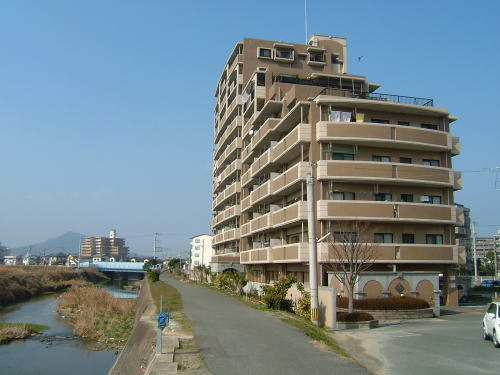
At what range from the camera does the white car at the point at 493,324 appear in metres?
16.7

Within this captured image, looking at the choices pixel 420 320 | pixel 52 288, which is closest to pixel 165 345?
pixel 420 320

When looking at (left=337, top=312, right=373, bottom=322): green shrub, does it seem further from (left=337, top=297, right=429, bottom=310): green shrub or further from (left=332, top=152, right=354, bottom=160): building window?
(left=332, top=152, right=354, bottom=160): building window

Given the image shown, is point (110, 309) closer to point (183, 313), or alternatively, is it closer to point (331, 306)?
point (183, 313)

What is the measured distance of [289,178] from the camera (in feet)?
121

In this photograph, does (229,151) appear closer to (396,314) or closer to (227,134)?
(227,134)

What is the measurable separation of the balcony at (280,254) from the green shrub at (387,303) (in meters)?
5.77

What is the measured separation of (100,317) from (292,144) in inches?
905

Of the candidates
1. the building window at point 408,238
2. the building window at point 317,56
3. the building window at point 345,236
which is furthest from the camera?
the building window at point 317,56

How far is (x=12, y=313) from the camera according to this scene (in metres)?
52.6

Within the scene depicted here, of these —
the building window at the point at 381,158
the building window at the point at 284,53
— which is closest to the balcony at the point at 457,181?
the building window at the point at 381,158

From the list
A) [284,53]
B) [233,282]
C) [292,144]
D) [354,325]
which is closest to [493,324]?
[354,325]

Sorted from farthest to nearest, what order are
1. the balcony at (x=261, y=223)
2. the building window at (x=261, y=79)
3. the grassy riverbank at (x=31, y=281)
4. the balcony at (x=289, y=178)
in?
the grassy riverbank at (x=31, y=281) < the building window at (x=261, y=79) < the balcony at (x=261, y=223) < the balcony at (x=289, y=178)

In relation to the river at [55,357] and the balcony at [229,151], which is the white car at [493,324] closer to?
the river at [55,357]

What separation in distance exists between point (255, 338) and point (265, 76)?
36.8m
